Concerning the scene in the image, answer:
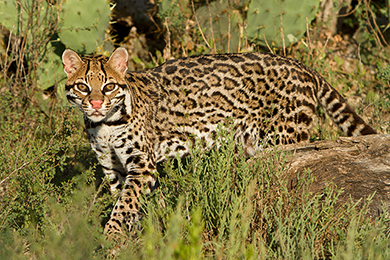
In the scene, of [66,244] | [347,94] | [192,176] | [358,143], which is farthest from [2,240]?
[347,94]

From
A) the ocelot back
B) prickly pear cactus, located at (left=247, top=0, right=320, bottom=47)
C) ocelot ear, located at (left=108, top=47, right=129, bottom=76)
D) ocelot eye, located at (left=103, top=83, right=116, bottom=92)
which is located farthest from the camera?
prickly pear cactus, located at (left=247, top=0, right=320, bottom=47)

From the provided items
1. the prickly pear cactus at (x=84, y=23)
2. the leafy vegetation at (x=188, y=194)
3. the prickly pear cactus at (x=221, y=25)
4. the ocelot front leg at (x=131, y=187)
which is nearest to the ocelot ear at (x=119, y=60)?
the ocelot front leg at (x=131, y=187)

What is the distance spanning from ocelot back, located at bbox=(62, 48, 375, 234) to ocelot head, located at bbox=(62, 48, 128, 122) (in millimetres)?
146

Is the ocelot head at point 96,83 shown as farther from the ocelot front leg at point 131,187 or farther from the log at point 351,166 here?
the log at point 351,166

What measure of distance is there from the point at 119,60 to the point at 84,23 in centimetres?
245

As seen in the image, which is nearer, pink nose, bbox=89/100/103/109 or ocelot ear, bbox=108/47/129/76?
pink nose, bbox=89/100/103/109

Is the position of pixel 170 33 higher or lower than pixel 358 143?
higher

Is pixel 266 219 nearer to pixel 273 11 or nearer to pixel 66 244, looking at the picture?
pixel 66 244

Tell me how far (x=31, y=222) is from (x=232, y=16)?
472cm

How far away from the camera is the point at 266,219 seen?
3.58 metres

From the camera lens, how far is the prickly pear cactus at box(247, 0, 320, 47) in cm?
702

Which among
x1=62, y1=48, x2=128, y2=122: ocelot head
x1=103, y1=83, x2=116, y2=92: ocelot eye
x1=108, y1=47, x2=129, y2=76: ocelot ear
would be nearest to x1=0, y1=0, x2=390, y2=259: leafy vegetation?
x1=62, y1=48, x2=128, y2=122: ocelot head

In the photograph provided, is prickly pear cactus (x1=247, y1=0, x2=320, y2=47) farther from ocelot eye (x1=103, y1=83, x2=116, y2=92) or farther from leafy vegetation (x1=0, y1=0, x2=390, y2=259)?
ocelot eye (x1=103, y1=83, x2=116, y2=92)

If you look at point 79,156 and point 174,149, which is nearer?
point 174,149
